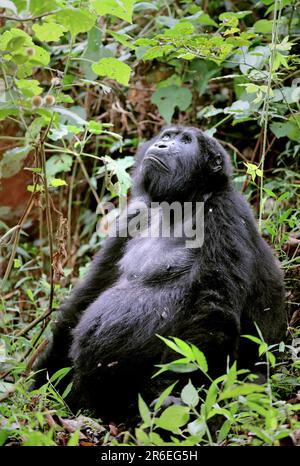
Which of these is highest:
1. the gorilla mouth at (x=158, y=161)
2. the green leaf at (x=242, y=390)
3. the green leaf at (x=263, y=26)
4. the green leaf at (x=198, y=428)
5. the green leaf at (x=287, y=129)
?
the green leaf at (x=263, y=26)

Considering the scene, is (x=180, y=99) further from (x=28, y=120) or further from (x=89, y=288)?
(x=89, y=288)

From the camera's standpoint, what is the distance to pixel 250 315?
12.6ft

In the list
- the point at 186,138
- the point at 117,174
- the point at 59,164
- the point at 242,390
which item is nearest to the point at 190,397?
the point at 242,390

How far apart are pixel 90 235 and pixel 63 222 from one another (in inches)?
104

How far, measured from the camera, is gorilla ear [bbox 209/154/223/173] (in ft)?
13.7

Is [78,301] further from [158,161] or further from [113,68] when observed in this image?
[113,68]

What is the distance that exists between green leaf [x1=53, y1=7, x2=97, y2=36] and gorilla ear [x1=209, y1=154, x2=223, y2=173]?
1267 millimetres

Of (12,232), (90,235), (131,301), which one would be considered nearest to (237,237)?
(131,301)

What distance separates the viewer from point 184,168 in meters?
4.24

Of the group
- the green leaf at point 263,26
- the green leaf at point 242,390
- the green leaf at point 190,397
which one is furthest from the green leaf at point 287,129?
the green leaf at point 242,390

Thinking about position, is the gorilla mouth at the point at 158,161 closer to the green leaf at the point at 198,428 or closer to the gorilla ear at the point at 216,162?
the gorilla ear at the point at 216,162

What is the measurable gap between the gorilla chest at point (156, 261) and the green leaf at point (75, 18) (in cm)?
137

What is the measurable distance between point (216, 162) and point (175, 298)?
946 mm

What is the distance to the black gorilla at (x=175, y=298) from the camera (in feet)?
11.7
